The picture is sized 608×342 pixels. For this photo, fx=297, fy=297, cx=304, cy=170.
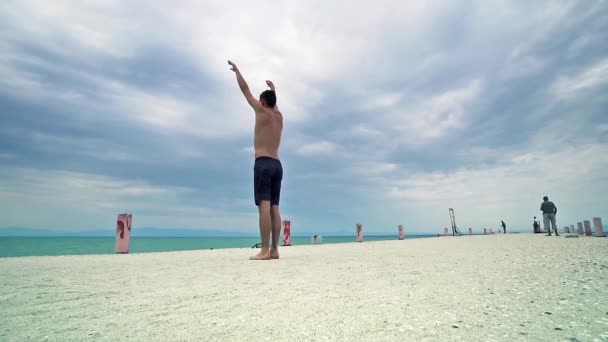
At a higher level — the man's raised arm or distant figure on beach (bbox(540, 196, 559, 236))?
the man's raised arm

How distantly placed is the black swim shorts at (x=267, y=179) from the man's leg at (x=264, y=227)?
0.35 feet

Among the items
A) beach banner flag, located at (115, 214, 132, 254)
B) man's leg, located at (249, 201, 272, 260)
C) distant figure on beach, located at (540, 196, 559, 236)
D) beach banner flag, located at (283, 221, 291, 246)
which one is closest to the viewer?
man's leg, located at (249, 201, 272, 260)

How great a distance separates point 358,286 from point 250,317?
1041 mm

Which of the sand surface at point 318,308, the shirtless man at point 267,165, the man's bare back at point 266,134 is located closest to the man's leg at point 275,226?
the shirtless man at point 267,165

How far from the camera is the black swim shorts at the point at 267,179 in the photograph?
16.1ft

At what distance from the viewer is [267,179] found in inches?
195

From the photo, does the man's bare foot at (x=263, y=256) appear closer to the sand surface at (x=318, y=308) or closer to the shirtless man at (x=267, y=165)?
the shirtless man at (x=267, y=165)

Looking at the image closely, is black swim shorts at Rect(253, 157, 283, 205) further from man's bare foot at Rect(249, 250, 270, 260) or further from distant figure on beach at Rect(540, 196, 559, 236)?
distant figure on beach at Rect(540, 196, 559, 236)

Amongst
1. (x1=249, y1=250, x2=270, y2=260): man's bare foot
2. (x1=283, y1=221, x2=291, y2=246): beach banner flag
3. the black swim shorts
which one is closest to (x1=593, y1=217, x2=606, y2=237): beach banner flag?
(x1=283, y1=221, x2=291, y2=246): beach banner flag

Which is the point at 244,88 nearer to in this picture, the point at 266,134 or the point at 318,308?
the point at 266,134

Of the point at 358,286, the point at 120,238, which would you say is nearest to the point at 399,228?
the point at 120,238

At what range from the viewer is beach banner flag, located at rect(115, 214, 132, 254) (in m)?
7.28

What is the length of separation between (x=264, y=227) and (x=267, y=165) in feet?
3.40

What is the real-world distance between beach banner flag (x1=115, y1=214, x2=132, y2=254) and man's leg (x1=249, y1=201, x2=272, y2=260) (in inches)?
172
